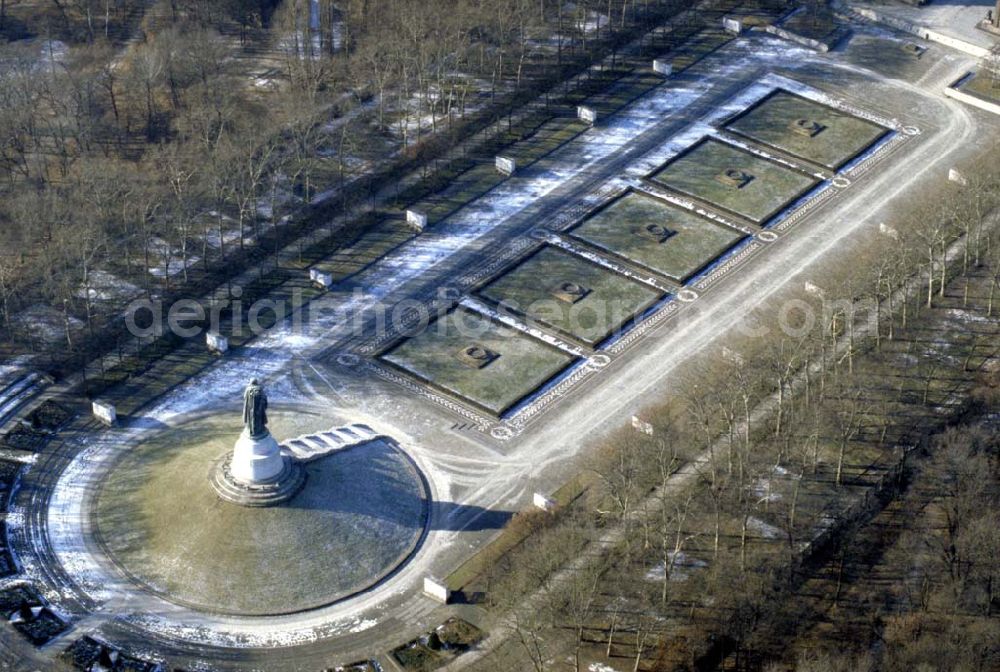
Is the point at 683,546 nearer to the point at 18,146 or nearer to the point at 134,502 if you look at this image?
the point at 134,502

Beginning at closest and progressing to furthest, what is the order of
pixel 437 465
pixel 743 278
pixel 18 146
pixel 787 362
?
pixel 437 465, pixel 787 362, pixel 743 278, pixel 18 146

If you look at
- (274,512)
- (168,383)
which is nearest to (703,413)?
(274,512)

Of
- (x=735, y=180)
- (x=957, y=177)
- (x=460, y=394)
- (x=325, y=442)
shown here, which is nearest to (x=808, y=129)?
(x=735, y=180)

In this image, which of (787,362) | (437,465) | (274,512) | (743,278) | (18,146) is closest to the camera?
(274,512)

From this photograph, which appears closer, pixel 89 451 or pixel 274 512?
pixel 274 512

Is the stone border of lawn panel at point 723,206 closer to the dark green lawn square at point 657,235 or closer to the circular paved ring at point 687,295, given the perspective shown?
the dark green lawn square at point 657,235

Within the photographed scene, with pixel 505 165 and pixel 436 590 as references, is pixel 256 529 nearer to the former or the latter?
pixel 436 590
